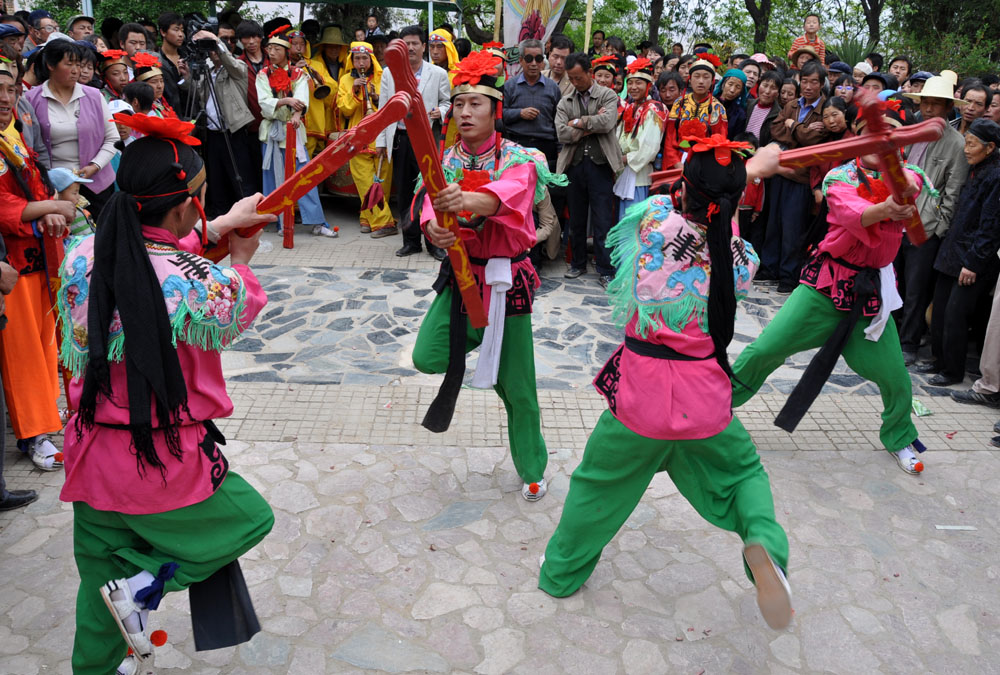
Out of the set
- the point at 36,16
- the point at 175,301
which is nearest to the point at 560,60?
the point at 36,16

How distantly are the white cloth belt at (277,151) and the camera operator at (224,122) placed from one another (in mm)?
358

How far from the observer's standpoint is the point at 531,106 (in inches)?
320

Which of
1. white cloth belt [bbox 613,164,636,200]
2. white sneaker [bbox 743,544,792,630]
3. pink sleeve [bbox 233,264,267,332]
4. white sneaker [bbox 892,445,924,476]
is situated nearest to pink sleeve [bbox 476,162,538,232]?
pink sleeve [bbox 233,264,267,332]

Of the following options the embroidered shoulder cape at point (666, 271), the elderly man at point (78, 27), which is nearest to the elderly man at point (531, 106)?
the elderly man at point (78, 27)

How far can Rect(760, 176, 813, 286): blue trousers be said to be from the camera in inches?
320

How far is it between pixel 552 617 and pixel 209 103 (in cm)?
781

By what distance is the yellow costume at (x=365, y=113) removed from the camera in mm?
9398

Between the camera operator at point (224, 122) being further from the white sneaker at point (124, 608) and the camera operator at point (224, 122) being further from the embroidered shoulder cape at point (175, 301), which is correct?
the white sneaker at point (124, 608)

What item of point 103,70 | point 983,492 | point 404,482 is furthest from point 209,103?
point 983,492

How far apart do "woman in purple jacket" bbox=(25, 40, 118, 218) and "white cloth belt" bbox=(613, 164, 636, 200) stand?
15.8 feet

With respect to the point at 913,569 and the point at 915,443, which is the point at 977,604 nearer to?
the point at 913,569

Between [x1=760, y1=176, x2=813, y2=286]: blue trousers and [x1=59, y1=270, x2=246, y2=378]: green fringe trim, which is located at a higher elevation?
[x1=59, y1=270, x2=246, y2=378]: green fringe trim

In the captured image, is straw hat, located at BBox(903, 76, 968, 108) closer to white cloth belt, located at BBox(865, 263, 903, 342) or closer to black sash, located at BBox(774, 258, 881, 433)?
white cloth belt, located at BBox(865, 263, 903, 342)

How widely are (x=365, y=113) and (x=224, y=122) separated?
1.63 metres
